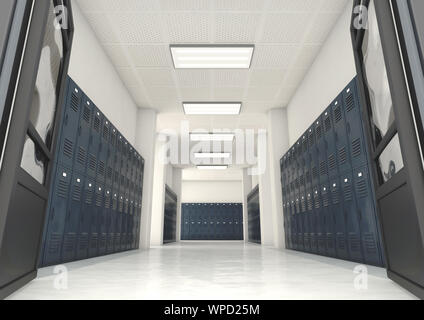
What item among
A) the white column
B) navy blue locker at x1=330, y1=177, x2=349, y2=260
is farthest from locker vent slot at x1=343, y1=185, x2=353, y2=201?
the white column

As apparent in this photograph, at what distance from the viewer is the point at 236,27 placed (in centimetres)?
427

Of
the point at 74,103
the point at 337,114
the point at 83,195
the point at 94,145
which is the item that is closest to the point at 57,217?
the point at 83,195

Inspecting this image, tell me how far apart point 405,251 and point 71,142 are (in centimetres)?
320

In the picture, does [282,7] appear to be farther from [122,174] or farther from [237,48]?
[122,174]

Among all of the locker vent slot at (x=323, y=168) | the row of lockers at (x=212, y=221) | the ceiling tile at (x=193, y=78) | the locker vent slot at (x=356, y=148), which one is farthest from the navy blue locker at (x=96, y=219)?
the row of lockers at (x=212, y=221)

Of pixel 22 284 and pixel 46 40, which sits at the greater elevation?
pixel 46 40

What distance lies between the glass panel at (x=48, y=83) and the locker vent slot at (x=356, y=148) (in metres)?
2.98

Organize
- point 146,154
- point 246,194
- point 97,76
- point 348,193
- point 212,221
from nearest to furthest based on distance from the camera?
point 348,193 < point 97,76 < point 146,154 < point 246,194 < point 212,221

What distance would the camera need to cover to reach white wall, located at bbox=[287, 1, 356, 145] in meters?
3.83

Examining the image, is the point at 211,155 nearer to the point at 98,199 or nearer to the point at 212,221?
the point at 212,221

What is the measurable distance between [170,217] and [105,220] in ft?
21.8

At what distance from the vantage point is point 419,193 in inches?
48.5
